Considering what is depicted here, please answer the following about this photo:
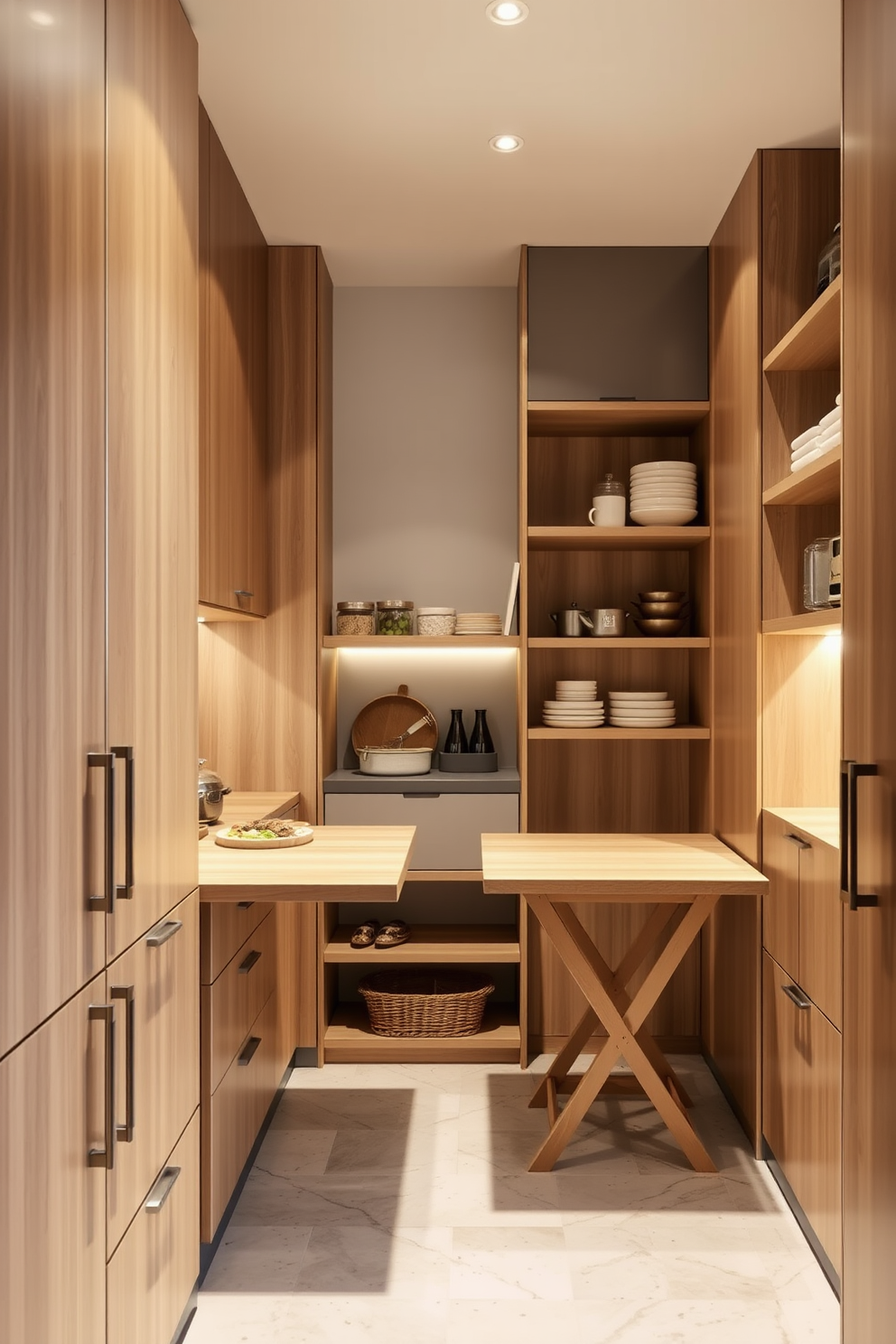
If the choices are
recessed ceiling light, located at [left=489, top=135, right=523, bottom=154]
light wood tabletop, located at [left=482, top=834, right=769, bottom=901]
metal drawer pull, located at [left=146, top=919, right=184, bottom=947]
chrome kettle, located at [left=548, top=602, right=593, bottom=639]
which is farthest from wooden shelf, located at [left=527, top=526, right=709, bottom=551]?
metal drawer pull, located at [left=146, top=919, right=184, bottom=947]

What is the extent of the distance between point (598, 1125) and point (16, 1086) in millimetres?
2168

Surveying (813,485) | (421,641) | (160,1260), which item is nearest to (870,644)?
(813,485)

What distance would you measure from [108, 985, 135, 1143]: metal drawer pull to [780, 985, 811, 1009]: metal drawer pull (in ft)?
5.01

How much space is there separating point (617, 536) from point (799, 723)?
0.93 m

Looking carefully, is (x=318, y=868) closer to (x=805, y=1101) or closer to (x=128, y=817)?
(x=128, y=817)

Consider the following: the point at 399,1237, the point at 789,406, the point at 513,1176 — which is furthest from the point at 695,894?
the point at 789,406

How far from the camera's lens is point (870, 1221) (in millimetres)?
1561

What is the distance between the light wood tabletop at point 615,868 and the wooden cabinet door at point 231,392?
1.02m

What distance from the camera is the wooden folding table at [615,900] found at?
2520 mm

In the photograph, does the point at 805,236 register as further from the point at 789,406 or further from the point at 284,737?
the point at 284,737

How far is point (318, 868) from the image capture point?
2.38 m

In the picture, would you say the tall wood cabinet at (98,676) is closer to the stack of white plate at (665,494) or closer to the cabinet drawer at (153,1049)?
the cabinet drawer at (153,1049)

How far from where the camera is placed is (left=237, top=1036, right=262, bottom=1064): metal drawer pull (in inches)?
100

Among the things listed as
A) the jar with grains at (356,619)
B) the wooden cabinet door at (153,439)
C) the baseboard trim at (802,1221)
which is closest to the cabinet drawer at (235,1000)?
the wooden cabinet door at (153,439)
